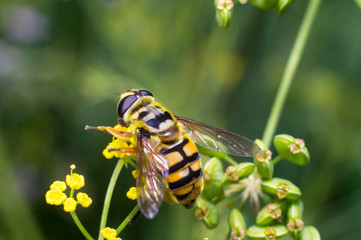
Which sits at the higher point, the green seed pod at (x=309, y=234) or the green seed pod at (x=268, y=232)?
the green seed pod at (x=309, y=234)

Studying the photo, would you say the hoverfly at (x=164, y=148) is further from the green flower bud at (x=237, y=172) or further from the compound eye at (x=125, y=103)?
the green flower bud at (x=237, y=172)

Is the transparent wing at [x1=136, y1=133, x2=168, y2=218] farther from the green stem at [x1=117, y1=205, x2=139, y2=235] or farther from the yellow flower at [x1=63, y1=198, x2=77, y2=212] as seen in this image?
the yellow flower at [x1=63, y1=198, x2=77, y2=212]

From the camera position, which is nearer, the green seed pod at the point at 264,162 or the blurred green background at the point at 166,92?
the green seed pod at the point at 264,162

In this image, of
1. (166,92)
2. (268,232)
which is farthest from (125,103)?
(166,92)

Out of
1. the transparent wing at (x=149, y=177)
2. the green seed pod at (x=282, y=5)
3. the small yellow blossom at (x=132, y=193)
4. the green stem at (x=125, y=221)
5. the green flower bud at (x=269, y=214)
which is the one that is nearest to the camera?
the transparent wing at (x=149, y=177)

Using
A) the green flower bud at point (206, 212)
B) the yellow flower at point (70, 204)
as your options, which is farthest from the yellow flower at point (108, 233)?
the green flower bud at point (206, 212)

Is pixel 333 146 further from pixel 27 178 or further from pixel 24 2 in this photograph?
pixel 24 2

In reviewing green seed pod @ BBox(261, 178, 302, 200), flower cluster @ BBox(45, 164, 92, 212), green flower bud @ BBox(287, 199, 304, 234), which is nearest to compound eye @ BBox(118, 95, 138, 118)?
flower cluster @ BBox(45, 164, 92, 212)
